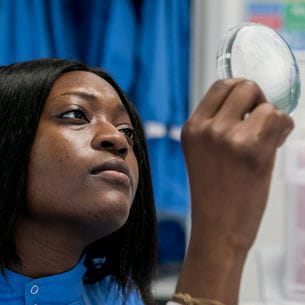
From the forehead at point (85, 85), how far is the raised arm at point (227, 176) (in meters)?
0.38

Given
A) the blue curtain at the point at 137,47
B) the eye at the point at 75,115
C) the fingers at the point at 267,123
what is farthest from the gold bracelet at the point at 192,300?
the blue curtain at the point at 137,47

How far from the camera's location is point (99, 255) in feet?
3.24

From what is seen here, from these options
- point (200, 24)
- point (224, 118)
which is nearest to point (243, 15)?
point (200, 24)

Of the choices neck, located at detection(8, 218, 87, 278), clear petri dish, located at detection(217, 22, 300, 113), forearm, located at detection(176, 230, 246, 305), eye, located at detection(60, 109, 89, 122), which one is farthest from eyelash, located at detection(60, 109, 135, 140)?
forearm, located at detection(176, 230, 246, 305)

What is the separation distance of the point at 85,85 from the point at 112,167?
15cm

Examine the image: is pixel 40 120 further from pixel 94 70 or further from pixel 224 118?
pixel 224 118

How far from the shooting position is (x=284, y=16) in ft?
4.77

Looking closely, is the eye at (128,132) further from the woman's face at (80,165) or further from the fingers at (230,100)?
the fingers at (230,100)

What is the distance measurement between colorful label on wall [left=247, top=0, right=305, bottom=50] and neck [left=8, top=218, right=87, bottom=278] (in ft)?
2.88

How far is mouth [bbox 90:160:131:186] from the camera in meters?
0.72

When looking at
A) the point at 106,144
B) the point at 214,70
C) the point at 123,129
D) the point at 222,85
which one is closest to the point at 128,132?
the point at 123,129

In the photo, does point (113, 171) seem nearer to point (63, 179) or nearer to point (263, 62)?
point (63, 179)

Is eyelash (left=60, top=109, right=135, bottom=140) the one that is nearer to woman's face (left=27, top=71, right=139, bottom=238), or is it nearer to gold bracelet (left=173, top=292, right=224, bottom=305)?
woman's face (left=27, top=71, right=139, bottom=238)

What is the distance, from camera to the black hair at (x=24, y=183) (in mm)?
766
